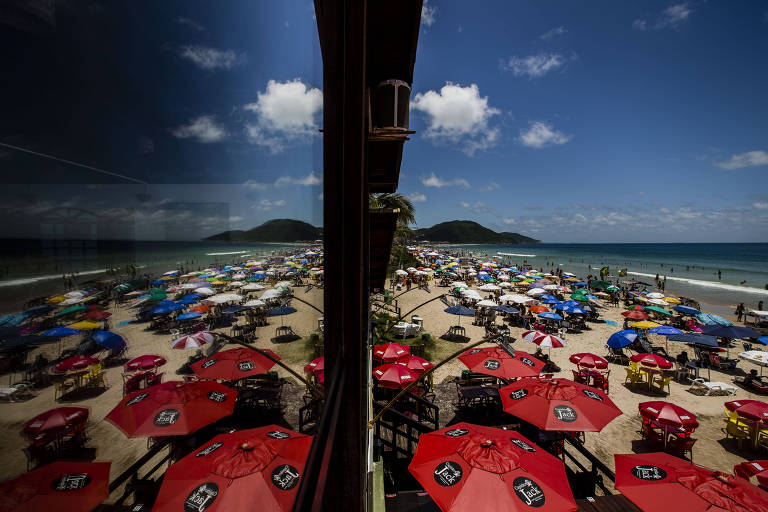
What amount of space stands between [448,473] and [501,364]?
473 cm

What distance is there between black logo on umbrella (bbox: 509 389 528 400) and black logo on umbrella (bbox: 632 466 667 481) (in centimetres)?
209

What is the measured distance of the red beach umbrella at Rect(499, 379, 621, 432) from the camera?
583 centimetres

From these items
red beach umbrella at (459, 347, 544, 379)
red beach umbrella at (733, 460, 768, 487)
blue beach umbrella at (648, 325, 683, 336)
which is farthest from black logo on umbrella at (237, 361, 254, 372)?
blue beach umbrella at (648, 325, 683, 336)

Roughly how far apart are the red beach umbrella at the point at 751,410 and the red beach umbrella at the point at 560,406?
431 cm

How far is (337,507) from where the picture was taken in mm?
1112

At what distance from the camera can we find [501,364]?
27.1ft

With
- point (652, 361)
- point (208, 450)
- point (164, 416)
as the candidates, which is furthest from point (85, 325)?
point (652, 361)

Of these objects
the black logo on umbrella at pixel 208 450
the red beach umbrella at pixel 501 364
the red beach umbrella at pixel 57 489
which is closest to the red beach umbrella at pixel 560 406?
the red beach umbrella at pixel 501 364

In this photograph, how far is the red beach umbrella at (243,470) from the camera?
179cm

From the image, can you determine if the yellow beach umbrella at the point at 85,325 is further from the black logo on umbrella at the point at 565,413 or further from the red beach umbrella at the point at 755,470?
the red beach umbrella at the point at 755,470

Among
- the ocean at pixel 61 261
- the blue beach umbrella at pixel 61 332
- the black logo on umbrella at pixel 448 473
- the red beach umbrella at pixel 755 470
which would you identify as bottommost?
the red beach umbrella at pixel 755 470

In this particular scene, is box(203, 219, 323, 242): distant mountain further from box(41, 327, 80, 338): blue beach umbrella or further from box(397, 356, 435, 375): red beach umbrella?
box(397, 356, 435, 375): red beach umbrella

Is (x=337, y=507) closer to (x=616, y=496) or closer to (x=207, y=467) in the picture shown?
(x=207, y=467)

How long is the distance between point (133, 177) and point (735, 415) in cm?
1308
